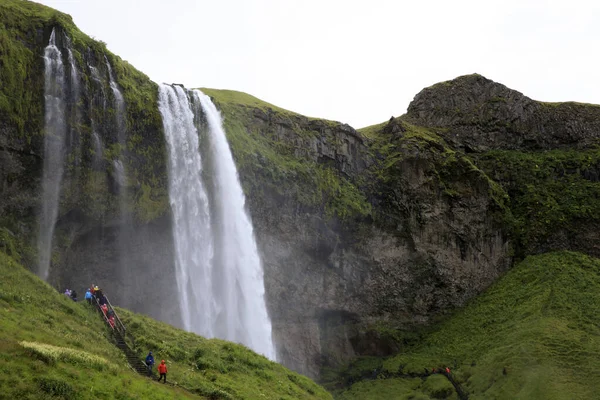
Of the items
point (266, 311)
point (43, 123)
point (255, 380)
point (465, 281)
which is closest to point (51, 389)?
point (255, 380)

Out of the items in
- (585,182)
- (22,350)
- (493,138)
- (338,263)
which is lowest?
(22,350)

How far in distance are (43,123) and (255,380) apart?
79.5ft

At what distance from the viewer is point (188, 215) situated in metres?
47.2

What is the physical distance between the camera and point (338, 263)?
183 feet

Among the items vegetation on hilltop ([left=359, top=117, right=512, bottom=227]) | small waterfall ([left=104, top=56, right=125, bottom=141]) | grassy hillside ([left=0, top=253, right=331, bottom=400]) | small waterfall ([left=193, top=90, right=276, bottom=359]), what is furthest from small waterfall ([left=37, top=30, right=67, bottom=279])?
vegetation on hilltop ([left=359, top=117, right=512, bottom=227])

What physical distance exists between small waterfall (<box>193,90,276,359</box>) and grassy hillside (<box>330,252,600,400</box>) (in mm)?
10172

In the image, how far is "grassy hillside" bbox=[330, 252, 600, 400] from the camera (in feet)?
128

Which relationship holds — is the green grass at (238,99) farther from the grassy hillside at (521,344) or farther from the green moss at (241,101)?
the grassy hillside at (521,344)

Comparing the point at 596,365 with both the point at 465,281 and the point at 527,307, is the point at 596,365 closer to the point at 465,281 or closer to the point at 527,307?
the point at 527,307

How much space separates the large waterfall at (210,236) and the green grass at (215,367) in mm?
11109

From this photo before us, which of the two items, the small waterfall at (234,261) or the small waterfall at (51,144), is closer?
the small waterfall at (51,144)

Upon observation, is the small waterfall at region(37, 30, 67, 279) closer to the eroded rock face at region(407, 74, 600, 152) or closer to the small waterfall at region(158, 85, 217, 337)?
the small waterfall at region(158, 85, 217, 337)

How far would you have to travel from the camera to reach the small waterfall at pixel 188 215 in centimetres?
4494

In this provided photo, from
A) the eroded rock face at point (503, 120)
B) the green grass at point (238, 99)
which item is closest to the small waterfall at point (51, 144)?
the green grass at point (238, 99)
